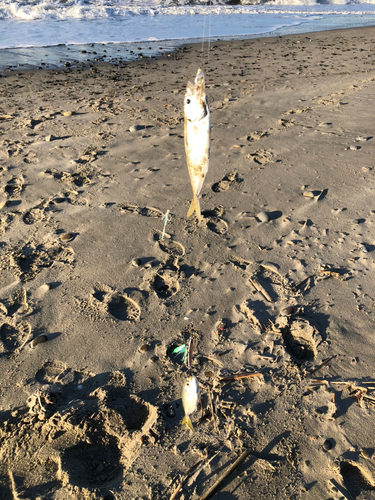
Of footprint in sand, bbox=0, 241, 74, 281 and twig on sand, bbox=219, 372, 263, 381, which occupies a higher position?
footprint in sand, bbox=0, 241, 74, 281

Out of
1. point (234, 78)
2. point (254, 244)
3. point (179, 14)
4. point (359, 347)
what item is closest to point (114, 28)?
point (179, 14)

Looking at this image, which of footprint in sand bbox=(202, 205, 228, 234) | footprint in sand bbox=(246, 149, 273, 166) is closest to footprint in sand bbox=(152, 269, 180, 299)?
footprint in sand bbox=(202, 205, 228, 234)

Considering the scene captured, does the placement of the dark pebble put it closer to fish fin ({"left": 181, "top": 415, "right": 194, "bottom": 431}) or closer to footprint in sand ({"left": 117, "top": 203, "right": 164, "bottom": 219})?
fish fin ({"left": 181, "top": 415, "right": 194, "bottom": 431})

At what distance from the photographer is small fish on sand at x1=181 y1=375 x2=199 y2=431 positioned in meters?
2.37

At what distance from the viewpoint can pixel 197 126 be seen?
8.66 feet

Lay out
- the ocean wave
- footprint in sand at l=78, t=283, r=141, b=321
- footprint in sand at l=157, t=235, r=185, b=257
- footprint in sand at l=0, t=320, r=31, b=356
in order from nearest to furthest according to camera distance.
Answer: footprint in sand at l=0, t=320, r=31, b=356
footprint in sand at l=78, t=283, r=141, b=321
footprint in sand at l=157, t=235, r=185, b=257
the ocean wave

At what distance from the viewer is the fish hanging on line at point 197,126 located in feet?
8.37

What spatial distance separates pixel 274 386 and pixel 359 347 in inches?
32.7

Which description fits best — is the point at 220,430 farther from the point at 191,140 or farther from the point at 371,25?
the point at 371,25

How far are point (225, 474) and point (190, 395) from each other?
1.76ft

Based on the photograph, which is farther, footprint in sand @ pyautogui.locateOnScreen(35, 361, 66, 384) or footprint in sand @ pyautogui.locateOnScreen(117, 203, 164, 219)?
footprint in sand @ pyautogui.locateOnScreen(117, 203, 164, 219)

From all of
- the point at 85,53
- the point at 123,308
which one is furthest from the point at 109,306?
the point at 85,53

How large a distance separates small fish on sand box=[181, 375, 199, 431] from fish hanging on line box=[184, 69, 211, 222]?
1475mm

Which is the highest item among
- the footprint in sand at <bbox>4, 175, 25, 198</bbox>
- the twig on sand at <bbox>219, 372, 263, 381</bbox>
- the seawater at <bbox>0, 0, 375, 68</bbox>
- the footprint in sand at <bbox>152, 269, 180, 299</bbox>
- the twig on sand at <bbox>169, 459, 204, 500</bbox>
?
the seawater at <bbox>0, 0, 375, 68</bbox>
